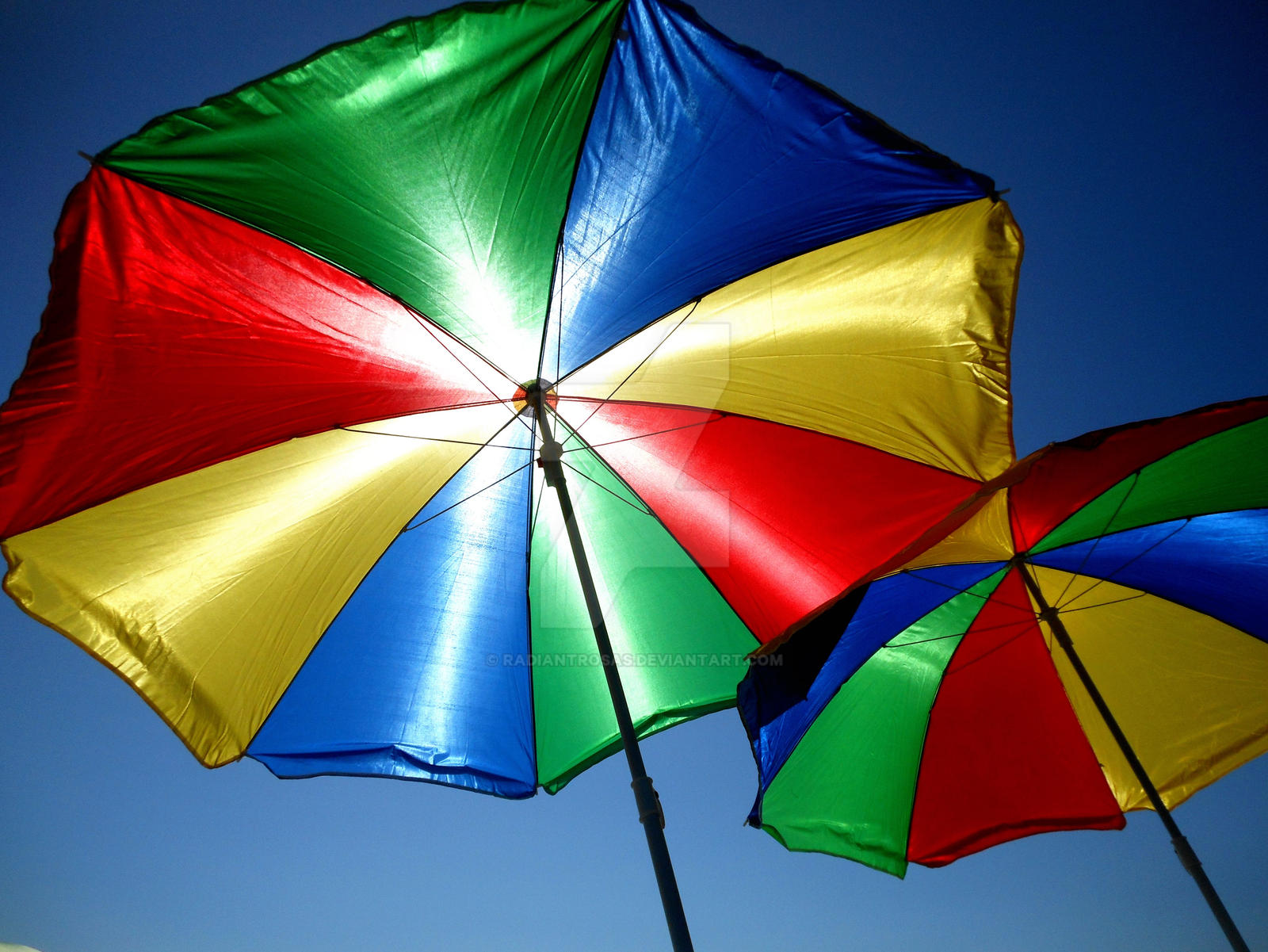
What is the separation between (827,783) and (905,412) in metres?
1.86

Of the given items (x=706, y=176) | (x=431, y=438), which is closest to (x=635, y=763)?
(x=431, y=438)

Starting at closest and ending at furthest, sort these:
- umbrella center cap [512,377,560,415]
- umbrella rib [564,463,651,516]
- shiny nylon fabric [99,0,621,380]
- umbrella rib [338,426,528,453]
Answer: shiny nylon fabric [99,0,621,380] → umbrella rib [338,426,528,453] → umbrella center cap [512,377,560,415] → umbrella rib [564,463,651,516]

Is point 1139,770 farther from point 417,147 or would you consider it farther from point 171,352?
point 171,352

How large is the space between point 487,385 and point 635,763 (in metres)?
1.93

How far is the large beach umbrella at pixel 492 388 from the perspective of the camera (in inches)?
122

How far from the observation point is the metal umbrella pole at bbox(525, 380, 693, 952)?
2.53 metres

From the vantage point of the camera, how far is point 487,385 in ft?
13.1

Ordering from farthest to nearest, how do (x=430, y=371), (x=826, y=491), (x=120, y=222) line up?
(x=826, y=491) < (x=430, y=371) < (x=120, y=222)

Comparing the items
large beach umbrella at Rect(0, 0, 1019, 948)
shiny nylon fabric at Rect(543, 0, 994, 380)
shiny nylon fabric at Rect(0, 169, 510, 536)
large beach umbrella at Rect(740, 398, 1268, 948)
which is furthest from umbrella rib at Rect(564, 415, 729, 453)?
large beach umbrella at Rect(740, 398, 1268, 948)

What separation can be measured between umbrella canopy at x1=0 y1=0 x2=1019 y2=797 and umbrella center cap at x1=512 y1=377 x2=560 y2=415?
2 cm

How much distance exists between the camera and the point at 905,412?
12.8 ft

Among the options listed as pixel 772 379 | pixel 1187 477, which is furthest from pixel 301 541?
pixel 1187 477

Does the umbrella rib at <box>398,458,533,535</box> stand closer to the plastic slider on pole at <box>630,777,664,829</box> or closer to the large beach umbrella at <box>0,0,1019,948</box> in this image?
the large beach umbrella at <box>0,0,1019,948</box>

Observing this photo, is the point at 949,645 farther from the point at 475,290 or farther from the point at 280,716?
the point at 280,716
